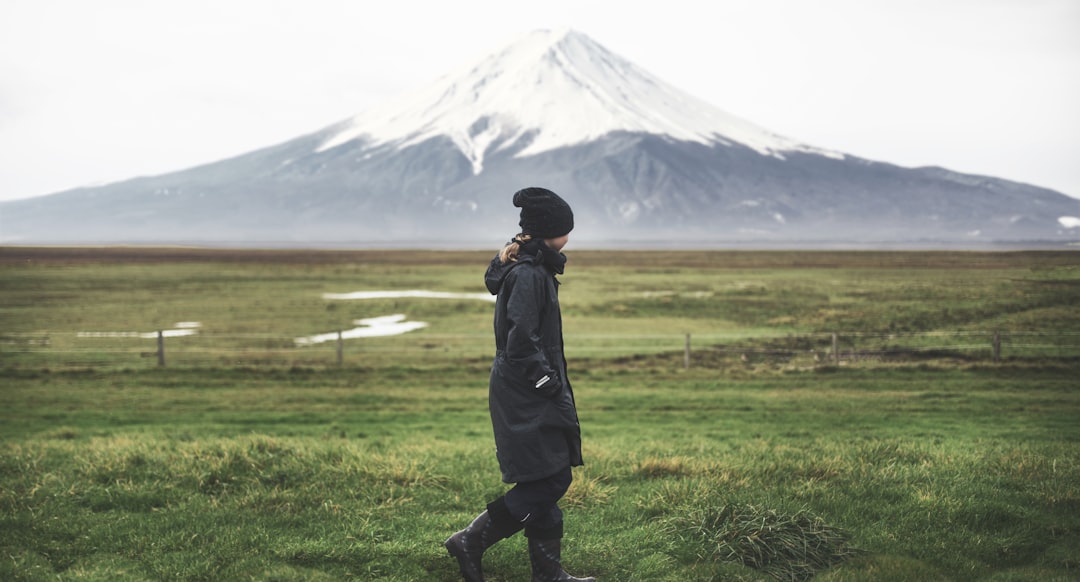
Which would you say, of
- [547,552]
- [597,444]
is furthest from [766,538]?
[597,444]

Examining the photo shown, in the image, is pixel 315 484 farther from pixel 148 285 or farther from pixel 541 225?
pixel 148 285

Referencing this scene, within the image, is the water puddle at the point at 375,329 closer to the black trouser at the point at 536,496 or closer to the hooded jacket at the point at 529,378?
the black trouser at the point at 536,496

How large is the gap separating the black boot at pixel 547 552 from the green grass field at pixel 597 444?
615mm

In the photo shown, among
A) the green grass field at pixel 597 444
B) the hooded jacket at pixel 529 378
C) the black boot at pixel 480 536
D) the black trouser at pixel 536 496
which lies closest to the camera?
the hooded jacket at pixel 529 378

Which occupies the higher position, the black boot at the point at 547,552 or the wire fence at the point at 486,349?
the black boot at the point at 547,552

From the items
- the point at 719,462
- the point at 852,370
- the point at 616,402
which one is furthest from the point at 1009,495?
the point at 852,370

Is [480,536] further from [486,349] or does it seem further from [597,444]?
[486,349]

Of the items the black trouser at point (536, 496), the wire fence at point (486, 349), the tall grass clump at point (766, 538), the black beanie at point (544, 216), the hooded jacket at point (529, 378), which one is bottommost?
the wire fence at point (486, 349)

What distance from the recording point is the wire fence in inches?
1188

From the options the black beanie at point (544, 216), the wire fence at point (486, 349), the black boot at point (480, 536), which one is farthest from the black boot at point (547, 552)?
the wire fence at point (486, 349)

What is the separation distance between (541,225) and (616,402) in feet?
58.7

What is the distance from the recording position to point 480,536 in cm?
581

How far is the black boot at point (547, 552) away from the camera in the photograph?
222 inches

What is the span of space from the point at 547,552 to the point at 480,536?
1.69 ft
